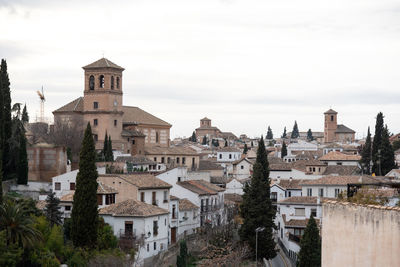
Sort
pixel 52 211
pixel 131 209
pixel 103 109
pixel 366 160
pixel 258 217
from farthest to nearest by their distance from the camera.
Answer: pixel 103 109 < pixel 366 160 < pixel 258 217 < pixel 131 209 < pixel 52 211

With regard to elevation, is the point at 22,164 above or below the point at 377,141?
below

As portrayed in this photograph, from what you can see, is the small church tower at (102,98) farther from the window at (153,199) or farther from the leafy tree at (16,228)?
the leafy tree at (16,228)

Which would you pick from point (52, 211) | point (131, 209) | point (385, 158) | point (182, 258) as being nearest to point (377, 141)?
point (385, 158)

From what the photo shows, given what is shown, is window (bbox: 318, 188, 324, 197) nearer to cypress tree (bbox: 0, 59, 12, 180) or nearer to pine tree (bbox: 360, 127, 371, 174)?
pine tree (bbox: 360, 127, 371, 174)

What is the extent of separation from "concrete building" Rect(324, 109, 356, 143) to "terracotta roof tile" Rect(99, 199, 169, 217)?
145 m

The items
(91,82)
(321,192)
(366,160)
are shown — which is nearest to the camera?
(321,192)

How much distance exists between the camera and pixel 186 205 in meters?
50.3

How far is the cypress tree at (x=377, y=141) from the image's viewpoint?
73625 millimetres

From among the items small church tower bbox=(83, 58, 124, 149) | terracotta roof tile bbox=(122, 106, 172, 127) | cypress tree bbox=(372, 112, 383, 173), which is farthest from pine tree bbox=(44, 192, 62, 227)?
terracotta roof tile bbox=(122, 106, 172, 127)

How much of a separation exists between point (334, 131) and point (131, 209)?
148 metres

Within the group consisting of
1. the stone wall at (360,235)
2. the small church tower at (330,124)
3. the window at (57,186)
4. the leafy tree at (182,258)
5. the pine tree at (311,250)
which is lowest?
the leafy tree at (182,258)

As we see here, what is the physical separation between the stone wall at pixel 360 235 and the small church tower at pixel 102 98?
71687mm

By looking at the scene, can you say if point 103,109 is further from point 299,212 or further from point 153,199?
point 153,199

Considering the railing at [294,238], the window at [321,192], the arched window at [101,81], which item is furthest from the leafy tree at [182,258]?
the arched window at [101,81]
